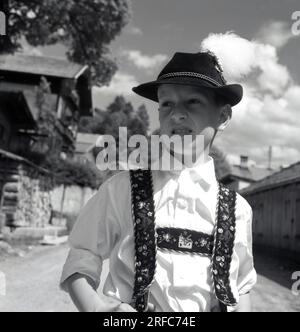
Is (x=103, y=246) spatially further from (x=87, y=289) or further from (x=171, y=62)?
(x=171, y=62)

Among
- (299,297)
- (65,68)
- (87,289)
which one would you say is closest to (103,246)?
(87,289)

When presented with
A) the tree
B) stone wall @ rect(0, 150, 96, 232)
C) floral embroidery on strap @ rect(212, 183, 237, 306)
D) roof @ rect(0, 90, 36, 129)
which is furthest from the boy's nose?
roof @ rect(0, 90, 36, 129)

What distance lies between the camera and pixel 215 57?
1748 mm

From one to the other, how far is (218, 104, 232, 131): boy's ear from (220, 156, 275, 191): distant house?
90.9 ft

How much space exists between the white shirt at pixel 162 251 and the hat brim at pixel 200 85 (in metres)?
0.33

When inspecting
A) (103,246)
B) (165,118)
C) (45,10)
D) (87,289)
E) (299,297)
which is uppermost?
(45,10)

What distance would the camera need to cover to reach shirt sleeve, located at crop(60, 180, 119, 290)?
1439 mm

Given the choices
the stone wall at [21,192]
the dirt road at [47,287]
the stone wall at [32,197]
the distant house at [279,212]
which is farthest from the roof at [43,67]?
the dirt road at [47,287]

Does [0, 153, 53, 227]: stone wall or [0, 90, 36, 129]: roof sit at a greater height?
[0, 90, 36, 129]: roof

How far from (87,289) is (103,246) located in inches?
7.3

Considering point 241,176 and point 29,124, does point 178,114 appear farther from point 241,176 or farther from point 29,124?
point 241,176

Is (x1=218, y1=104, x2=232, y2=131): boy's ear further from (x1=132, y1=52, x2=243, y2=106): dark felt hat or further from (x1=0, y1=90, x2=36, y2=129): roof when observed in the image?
(x1=0, y1=90, x2=36, y2=129): roof

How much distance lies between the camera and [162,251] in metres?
1.51

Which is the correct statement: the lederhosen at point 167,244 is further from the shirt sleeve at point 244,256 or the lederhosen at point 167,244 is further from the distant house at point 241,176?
the distant house at point 241,176
